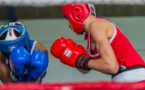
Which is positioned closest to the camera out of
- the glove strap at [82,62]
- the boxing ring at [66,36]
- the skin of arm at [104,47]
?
the skin of arm at [104,47]

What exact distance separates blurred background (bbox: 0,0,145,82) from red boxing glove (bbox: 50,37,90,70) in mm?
747

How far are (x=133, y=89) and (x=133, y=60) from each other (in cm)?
60

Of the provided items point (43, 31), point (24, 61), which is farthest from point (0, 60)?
point (43, 31)

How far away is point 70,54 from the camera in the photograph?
112 centimetres

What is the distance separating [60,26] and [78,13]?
1.83 metres

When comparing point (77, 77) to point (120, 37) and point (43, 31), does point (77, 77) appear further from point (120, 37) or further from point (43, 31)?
point (120, 37)

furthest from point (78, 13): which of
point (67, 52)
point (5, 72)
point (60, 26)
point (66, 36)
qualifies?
point (60, 26)

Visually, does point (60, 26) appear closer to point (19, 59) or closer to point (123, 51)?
point (123, 51)

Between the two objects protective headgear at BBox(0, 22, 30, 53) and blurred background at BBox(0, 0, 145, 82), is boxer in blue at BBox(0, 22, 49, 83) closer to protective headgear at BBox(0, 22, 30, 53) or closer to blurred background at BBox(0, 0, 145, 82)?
protective headgear at BBox(0, 22, 30, 53)

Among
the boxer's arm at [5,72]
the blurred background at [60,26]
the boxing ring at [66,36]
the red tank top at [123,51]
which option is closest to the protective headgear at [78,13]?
the red tank top at [123,51]

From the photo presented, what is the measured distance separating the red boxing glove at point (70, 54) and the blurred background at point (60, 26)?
0.75 metres

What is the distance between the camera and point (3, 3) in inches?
27.6

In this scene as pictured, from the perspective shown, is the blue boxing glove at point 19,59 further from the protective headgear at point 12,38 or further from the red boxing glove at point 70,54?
the red boxing glove at point 70,54

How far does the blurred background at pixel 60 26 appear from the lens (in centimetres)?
214
